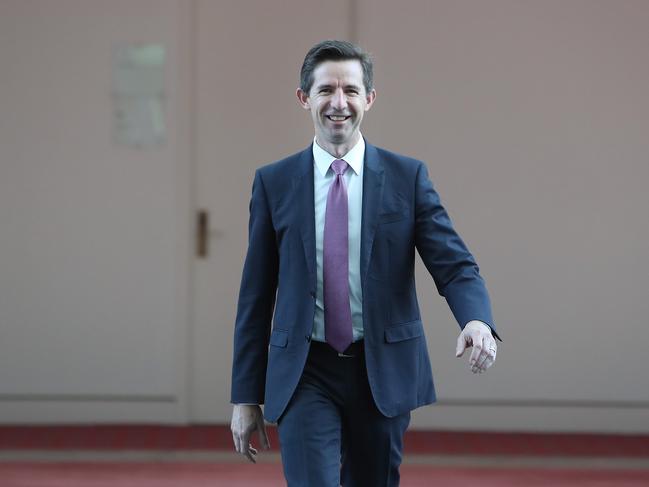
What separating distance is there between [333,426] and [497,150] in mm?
3372

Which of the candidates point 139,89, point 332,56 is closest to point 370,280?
point 332,56

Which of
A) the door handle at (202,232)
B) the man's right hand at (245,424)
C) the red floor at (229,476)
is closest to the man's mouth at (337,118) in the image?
the man's right hand at (245,424)

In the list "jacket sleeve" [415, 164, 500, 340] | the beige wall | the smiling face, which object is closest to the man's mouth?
the smiling face

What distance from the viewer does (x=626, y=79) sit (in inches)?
239

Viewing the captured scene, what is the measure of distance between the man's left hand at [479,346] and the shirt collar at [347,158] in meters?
0.52

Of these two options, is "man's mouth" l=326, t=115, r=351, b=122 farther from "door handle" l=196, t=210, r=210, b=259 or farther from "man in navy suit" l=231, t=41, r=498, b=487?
"door handle" l=196, t=210, r=210, b=259

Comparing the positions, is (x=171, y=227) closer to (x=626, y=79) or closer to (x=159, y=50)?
(x=159, y=50)

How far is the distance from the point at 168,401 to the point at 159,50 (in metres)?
1.79

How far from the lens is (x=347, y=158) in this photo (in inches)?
121

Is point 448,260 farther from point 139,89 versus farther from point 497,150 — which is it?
point 139,89

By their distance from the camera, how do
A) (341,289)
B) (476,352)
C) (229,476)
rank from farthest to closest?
1. (229,476)
2. (341,289)
3. (476,352)

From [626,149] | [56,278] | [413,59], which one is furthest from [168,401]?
[626,149]

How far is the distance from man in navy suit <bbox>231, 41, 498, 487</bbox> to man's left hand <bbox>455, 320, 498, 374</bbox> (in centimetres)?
7

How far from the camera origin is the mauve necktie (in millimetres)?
2969
